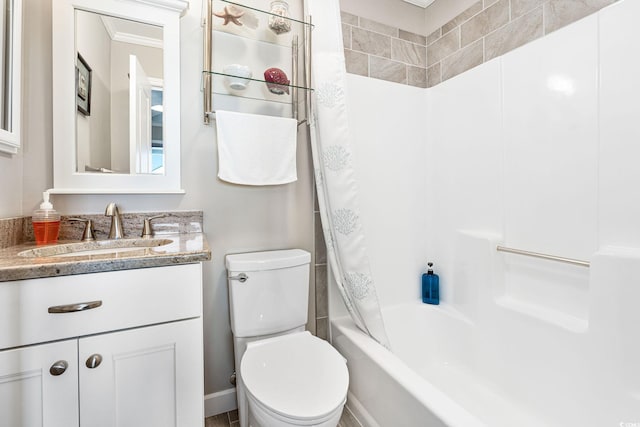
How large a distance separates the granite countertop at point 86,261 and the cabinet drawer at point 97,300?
0.02 meters

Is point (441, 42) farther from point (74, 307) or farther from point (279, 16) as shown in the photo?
point (74, 307)

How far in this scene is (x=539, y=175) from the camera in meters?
1.35

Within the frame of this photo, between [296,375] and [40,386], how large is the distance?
2.48 feet

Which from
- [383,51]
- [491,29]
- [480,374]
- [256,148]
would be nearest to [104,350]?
[256,148]

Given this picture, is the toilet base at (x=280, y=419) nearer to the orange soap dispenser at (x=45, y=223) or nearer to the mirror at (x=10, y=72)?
the orange soap dispenser at (x=45, y=223)

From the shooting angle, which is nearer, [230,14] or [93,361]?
[93,361]

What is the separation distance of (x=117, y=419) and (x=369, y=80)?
72.4 inches

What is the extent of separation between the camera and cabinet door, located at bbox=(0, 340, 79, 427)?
74 centimetres

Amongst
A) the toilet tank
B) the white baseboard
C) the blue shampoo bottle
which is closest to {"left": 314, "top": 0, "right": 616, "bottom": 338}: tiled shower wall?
the toilet tank

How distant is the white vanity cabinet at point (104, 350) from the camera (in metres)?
0.75

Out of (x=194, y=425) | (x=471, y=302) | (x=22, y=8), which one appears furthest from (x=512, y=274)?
(x=22, y=8)

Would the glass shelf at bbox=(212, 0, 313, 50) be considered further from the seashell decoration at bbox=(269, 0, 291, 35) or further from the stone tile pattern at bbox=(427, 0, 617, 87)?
the stone tile pattern at bbox=(427, 0, 617, 87)

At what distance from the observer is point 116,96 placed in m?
1.30

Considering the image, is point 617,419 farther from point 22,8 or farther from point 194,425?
point 22,8
